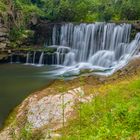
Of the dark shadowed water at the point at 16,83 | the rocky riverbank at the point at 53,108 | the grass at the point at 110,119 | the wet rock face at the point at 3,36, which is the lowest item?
the dark shadowed water at the point at 16,83

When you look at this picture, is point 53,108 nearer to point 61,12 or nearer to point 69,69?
point 69,69

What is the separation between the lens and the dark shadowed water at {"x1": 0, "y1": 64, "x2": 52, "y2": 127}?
1388cm

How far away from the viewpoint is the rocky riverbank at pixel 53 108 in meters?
9.10

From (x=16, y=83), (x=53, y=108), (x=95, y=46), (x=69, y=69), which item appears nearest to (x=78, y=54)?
(x=95, y=46)

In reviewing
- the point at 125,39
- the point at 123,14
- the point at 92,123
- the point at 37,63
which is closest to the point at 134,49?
the point at 125,39

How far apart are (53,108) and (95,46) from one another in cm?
1426

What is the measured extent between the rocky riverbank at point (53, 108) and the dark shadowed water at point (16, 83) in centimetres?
84

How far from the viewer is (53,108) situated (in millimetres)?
10797

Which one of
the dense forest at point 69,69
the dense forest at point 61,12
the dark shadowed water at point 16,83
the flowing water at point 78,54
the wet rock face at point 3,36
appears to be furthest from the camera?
the dense forest at point 61,12

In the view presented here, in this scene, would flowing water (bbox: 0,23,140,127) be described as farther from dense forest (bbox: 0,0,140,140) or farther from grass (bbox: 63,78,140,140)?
grass (bbox: 63,78,140,140)

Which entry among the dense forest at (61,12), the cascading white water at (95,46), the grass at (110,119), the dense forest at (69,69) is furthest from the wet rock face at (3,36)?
the grass at (110,119)

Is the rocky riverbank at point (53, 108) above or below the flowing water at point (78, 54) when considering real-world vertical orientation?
above

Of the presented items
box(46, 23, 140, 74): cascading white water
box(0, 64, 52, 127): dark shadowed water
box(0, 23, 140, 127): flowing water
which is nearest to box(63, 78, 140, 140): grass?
box(0, 64, 52, 127): dark shadowed water

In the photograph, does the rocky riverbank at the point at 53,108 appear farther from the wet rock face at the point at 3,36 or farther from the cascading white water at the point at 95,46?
the wet rock face at the point at 3,36
